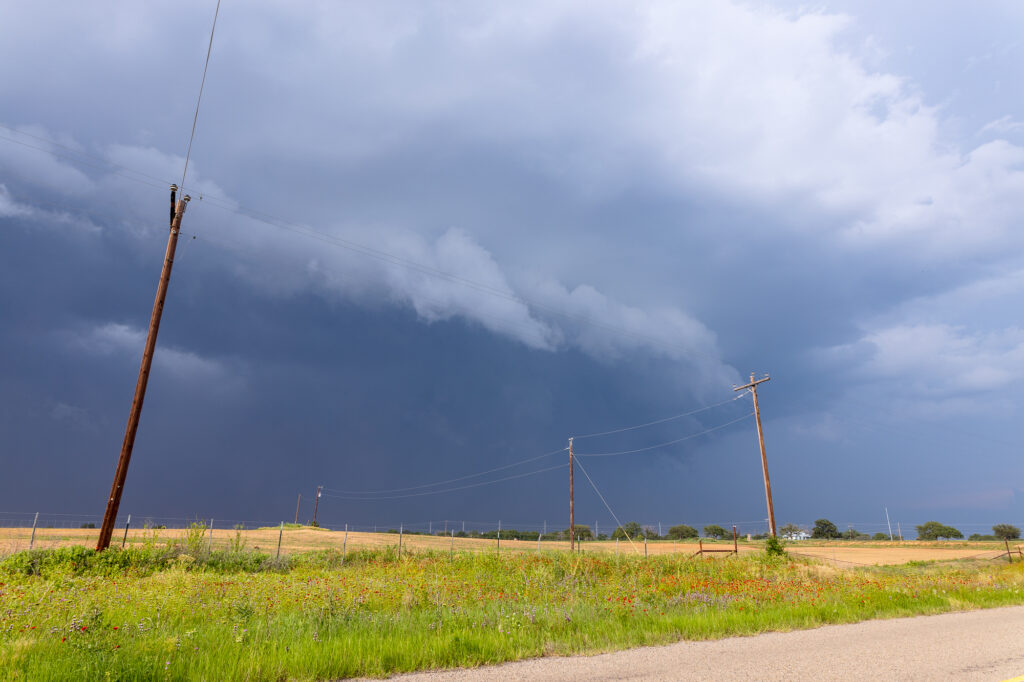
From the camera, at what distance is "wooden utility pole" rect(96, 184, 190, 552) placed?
1850 centimetres

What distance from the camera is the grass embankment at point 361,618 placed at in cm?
651

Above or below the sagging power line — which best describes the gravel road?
below

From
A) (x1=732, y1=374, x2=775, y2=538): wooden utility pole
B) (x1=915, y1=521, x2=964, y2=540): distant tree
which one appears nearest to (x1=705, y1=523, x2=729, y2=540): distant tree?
(x1=915, y1=521, x2=964, y2=540): distant tree

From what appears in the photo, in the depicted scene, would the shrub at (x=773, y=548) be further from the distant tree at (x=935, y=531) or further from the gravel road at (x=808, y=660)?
the distant tree at (x=935, y=531)

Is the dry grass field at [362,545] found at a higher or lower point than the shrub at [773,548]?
lower

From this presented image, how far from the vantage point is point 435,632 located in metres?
8.58

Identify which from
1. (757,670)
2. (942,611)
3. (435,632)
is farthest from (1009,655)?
(435,632)

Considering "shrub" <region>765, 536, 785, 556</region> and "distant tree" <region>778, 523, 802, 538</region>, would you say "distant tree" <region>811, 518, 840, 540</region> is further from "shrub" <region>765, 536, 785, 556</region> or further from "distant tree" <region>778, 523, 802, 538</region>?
"shrub" <region>765, 536, 785, 556</region>

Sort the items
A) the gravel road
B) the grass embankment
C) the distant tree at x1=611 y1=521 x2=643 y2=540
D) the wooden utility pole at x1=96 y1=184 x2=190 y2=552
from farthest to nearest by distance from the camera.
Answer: the distant tree at x1=611 y1=521 x2=643 y2=540 → the wooden utility pole at x1=96 y1=184 x2=190 y2=552 → the gravel road → the grass embankment

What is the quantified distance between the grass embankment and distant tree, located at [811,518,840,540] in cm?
10758

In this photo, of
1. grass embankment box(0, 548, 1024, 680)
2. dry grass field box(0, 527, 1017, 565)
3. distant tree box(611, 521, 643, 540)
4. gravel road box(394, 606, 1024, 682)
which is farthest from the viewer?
distant tree box(611, 521, 643, 540)

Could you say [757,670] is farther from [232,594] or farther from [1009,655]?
[232,594]

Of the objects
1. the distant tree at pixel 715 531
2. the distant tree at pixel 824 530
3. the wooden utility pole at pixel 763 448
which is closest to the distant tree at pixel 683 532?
the distant tree at pixel 715 531

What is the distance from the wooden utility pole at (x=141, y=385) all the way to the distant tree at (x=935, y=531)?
12215cm
